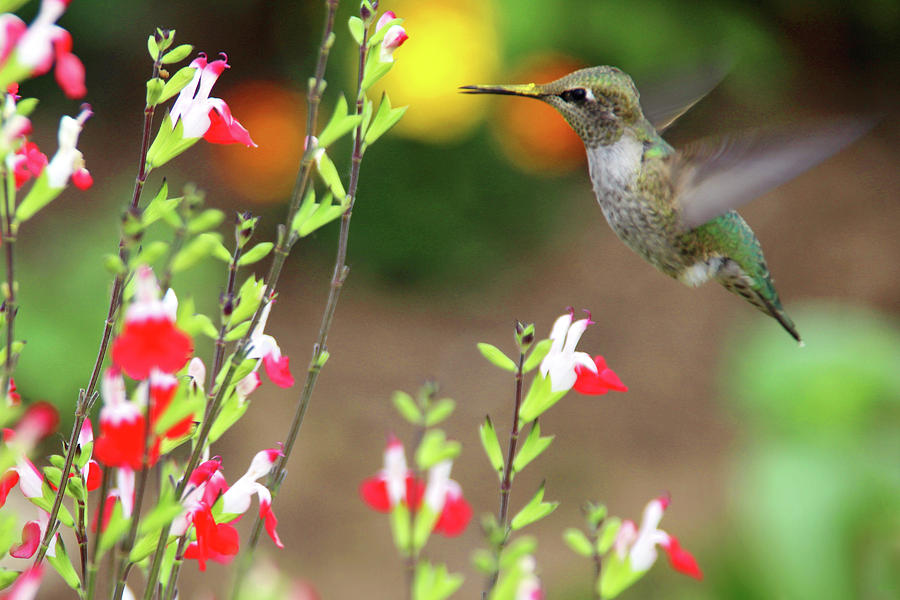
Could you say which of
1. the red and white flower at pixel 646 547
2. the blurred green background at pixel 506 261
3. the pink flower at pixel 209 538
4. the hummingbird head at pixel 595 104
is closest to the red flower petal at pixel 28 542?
the pink flower at pixel 209 538

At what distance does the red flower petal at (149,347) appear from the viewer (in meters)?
0.59

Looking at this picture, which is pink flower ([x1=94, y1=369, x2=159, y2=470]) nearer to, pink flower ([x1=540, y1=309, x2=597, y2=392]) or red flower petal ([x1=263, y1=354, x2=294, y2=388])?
red flower petal ([x1=263, y1=354, x2=294, y2=388])

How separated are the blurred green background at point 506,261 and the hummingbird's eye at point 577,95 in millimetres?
1639

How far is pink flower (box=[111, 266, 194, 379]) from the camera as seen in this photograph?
1.94 ft

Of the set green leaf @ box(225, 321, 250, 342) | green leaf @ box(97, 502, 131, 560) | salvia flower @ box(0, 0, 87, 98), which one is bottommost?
green leaf @ box(97, 502, 131, 560)

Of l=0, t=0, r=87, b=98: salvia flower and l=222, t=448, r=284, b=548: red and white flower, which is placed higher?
l=0, t=0, r=87, b=98: salvia flower

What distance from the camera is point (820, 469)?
8.13 feet

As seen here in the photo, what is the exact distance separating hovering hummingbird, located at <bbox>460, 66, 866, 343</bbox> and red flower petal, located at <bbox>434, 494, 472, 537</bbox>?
51 centimetres

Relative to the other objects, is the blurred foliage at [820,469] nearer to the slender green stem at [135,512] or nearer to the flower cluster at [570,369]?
the flower cluster at [570,369]

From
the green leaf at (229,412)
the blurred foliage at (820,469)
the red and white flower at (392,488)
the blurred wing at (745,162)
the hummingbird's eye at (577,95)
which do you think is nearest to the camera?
the red and white flower at (392,488)

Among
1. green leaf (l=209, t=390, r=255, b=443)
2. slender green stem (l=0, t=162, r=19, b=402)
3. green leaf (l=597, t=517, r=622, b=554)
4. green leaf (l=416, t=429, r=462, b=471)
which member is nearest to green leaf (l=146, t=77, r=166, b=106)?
slender green stem (l=0, t=162, r=19, b=402)

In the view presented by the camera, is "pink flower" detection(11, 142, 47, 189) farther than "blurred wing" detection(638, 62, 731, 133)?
No

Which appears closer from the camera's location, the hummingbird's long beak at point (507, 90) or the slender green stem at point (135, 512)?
the slender green stem at point (135, 512)

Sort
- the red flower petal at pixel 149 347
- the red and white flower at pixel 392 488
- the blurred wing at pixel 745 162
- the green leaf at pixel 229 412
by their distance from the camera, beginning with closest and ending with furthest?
the red flower petal at pixel 149 347 → the red and white flower at pixel 392 488 → the green leaf at pixel 229 412 → the blurred wing at pixel 745 162
